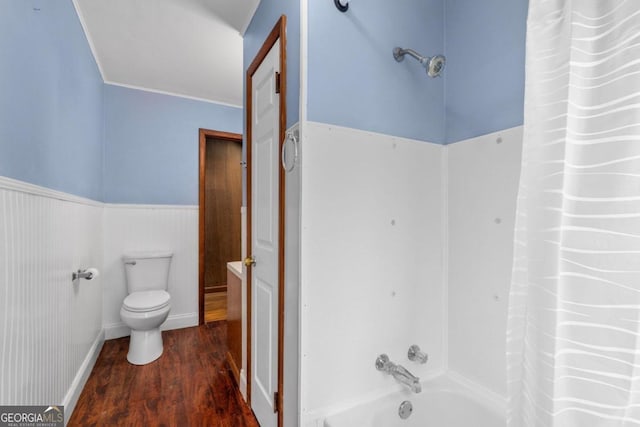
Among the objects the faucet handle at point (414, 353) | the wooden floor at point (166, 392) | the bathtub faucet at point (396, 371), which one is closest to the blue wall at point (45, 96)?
the wooden floor at point (166, 392)

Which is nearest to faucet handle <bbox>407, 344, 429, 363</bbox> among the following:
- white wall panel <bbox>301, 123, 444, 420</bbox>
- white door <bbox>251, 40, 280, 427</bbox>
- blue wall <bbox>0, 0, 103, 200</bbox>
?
white wall panel <bbox>301, 123, 444, 420</bbox>

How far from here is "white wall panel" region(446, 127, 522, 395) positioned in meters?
1.25

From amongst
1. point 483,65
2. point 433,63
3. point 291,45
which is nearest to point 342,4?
point 291,45

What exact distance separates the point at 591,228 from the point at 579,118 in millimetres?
216

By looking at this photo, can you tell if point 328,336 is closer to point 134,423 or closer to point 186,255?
point 134,423

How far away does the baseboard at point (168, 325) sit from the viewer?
8.65 feet

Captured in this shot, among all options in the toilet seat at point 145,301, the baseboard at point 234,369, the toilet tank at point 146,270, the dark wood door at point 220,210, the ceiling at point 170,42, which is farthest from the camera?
the dark wood door at point 220,210

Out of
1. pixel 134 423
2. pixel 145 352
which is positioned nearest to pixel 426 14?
pixel 134 423

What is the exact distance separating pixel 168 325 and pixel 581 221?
3.24m

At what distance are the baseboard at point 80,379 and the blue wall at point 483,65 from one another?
2.54m

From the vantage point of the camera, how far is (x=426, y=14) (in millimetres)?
1460

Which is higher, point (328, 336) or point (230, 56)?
point (230, 56)

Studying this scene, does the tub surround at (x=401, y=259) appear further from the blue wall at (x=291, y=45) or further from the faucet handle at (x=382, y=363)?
the blue wall at (x=291, y=45)

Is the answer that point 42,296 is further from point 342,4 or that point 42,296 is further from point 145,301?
point 342,4
